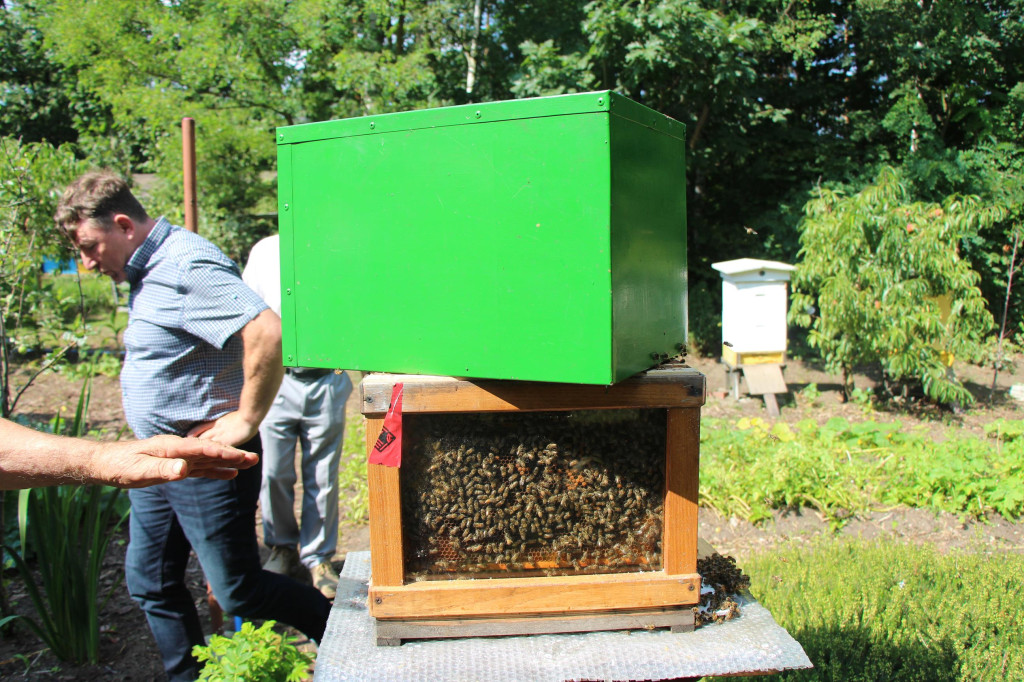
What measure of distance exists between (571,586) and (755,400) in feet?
21.8

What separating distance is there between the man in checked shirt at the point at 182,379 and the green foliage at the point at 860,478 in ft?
10.7

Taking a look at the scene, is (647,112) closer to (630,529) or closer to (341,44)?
(630,529)

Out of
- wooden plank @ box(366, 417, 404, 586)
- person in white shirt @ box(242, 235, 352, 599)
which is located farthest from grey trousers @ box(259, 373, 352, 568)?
wooden plank @ box(366, 417, 404, 586)

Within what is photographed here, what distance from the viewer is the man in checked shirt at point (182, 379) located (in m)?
2.67

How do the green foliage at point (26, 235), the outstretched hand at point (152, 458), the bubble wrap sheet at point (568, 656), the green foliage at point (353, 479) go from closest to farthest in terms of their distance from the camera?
the bubble wrap sheet at point (568, 656)
the outstretched hand at point (152, 458)
the green foliage at point (26, 235)
the green foliage at point (353, 479)

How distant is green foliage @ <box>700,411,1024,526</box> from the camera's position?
4824 millimetres

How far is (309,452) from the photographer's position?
4.05m

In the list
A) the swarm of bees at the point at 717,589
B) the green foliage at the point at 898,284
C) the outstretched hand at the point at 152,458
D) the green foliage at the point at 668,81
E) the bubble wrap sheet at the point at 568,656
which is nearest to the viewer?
the bubble wrap sheet at the point at 568,656

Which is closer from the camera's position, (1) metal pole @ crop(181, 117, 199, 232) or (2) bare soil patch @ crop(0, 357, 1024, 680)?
(2) bare soil patch @ crop(0, 357, 1024, 680)

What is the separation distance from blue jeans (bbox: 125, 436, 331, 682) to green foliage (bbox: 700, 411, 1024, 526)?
3170mm

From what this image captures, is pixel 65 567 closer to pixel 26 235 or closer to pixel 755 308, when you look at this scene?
pixel 26 235

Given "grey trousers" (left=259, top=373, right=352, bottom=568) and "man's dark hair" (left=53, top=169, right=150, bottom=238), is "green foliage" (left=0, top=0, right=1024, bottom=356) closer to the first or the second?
"grey trousers" (left=259, top=373, right=352, bottom=568)

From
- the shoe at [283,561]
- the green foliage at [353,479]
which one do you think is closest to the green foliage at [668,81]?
the green foliage at [353,479]

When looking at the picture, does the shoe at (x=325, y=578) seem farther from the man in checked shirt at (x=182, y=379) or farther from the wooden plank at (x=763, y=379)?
the wooden plank at (x=763, y=379)
